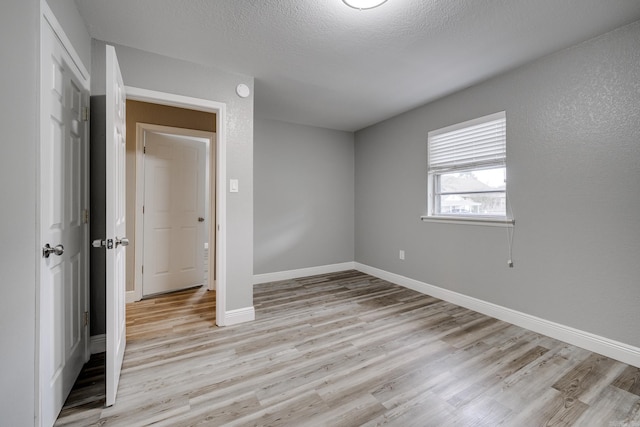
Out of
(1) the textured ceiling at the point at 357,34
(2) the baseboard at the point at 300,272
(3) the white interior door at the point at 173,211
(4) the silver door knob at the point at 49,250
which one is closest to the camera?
(4) the silver door knob at the point at 49,250

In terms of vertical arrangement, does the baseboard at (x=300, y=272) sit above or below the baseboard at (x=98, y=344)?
above

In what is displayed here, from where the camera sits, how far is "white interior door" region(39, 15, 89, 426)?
4.26 ft

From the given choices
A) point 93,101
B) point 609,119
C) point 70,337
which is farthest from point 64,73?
point 609,119

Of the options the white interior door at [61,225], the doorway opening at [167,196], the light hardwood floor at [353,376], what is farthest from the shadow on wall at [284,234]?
the white interior door at [61,225]

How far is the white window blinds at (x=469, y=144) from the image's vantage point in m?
2.78

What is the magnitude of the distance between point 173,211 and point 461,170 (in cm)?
359

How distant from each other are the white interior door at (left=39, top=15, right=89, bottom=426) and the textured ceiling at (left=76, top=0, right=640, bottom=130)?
0.62 metres

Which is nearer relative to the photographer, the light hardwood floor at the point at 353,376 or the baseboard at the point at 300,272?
the light hardwood floor at the point at 353,376

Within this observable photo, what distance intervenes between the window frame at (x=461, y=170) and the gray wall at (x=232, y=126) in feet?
7.31

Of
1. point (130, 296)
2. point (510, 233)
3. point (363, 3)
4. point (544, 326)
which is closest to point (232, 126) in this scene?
point (363, 3)

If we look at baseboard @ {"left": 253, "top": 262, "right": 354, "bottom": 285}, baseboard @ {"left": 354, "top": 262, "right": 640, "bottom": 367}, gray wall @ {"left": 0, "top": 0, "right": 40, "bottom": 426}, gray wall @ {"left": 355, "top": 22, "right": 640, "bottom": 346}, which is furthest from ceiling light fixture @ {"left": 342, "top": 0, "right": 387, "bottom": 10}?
baseboard @ {"left": 253, "top": 262, "right": 354, "bottom": 285}

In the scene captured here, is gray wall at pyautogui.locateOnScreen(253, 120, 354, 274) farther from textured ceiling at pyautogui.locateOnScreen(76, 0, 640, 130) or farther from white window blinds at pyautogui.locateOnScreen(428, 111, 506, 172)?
white window blinds at pyautogui.locateOnScreen(428, 111, 506, 172)

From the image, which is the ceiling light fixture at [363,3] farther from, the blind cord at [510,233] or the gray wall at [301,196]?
the gray wall at [301,196]

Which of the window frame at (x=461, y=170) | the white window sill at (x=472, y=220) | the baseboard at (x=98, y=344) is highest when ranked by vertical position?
the window frame at (x=461, y=170)
